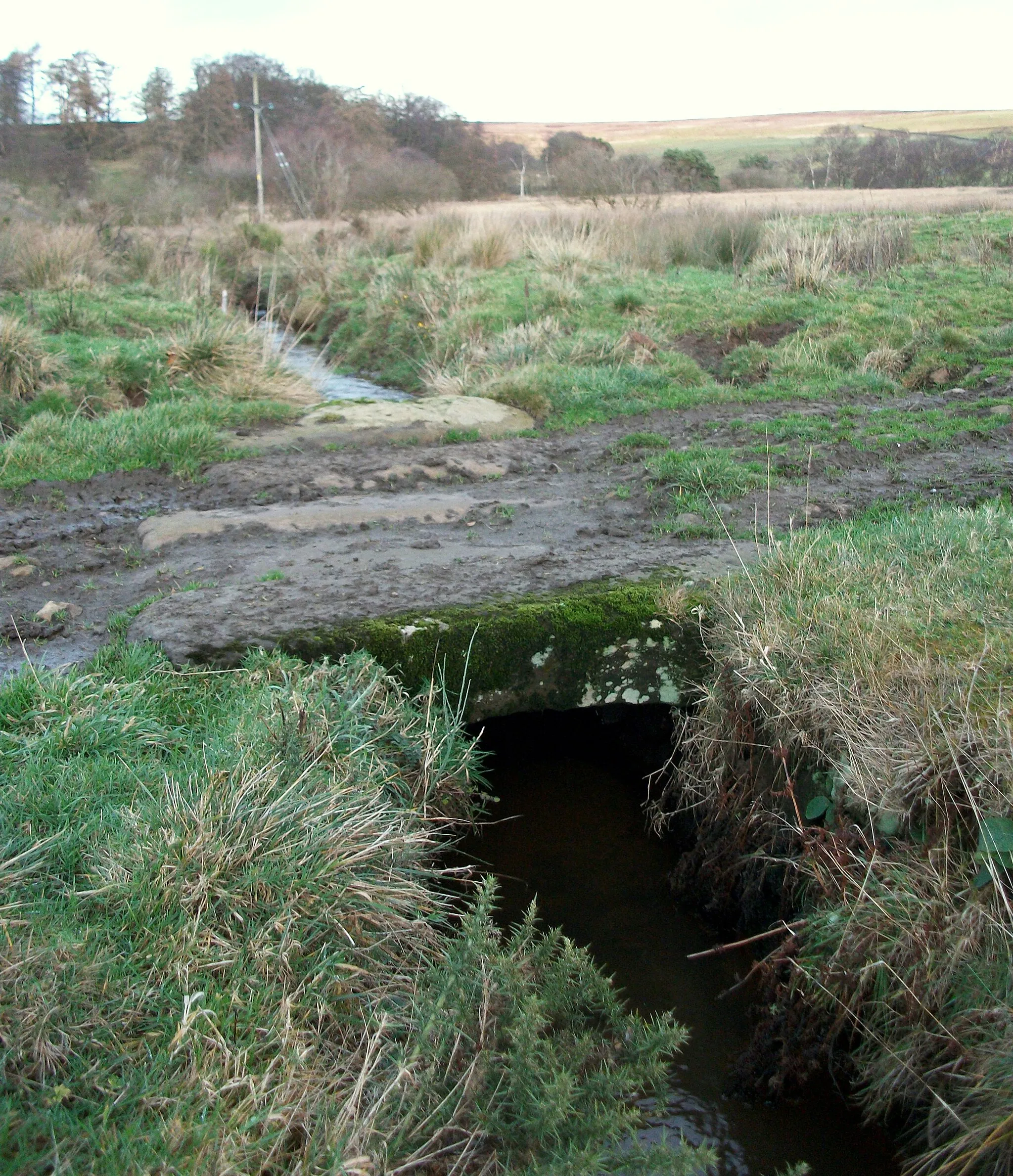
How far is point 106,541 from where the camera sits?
5.41 m

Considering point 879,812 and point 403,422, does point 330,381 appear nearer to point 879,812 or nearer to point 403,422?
point 403,422

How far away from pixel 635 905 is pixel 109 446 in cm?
504

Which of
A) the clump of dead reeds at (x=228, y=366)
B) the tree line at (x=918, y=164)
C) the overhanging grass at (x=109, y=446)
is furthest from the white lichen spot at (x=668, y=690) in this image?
the tree line at (x=918, y=164)

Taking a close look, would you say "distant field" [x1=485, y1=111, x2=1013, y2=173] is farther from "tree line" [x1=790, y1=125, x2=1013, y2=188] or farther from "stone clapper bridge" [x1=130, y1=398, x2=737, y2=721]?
"stone clapper bridge" [x1=130, y1=398, x2=737, y2=721]

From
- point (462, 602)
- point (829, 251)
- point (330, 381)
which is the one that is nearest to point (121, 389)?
point (330, 381)

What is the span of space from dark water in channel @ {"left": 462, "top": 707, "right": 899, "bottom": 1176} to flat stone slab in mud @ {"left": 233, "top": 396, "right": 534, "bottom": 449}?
10.5 feet

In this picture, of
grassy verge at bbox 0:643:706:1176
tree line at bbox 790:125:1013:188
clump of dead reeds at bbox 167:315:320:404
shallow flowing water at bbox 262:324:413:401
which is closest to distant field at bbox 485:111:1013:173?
tree line at bbox 790:125:1013:188

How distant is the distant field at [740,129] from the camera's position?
48406 millimetres

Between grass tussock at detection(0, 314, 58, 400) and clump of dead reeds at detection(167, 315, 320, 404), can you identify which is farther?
clump of dead reeds at detection(167, 315, 320, 404)

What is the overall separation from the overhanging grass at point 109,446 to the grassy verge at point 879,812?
4.31 m

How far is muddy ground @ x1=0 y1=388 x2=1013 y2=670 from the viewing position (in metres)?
4.27

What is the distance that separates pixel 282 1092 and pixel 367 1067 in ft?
0.73

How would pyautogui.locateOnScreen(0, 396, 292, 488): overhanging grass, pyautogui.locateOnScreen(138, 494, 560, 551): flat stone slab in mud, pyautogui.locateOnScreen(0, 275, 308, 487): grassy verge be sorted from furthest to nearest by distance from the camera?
pyautogui.locateOnScreen(0, 275, 308, 487): grassy verge < pyautogui.locateOnScreen(0, 396, 292, 488): overhanging grass < pyautogui.locateOnScreen(138, 494, 560, 551): flat stone slab in mud

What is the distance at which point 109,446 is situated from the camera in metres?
6.87
